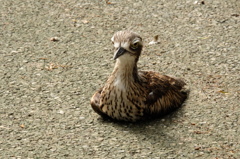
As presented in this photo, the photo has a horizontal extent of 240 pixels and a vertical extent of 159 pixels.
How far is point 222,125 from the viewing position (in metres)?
6.38

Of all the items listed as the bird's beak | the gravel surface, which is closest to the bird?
the bird's beak

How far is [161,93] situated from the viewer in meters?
6.43

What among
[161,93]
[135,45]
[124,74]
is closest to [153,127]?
[161,93]

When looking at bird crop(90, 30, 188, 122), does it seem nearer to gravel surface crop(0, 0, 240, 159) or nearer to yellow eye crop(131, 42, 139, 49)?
yellow eye crop(131, 42, 139, 49)

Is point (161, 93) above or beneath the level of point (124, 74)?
beneath

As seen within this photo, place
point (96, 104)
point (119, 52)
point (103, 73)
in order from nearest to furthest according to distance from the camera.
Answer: point (119, 52)
point (96, 104)
point (103, 73)

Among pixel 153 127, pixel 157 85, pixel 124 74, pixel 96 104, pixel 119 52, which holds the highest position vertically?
pixel 119 52

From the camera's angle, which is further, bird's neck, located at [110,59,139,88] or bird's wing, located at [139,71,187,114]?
bird's wing, located at [139,71,187,114]

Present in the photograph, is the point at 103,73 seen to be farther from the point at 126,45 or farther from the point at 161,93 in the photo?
the point at 126,45

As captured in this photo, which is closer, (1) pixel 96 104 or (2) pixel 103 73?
(1) pixel 96 104

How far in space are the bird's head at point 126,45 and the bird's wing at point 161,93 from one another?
44 centimetres

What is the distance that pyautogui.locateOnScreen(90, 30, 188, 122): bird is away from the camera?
6.13m

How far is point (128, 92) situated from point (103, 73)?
157 centimetres

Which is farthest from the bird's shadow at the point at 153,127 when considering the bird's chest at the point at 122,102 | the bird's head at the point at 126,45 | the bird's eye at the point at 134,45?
the bird's eye at the point at 134,45
